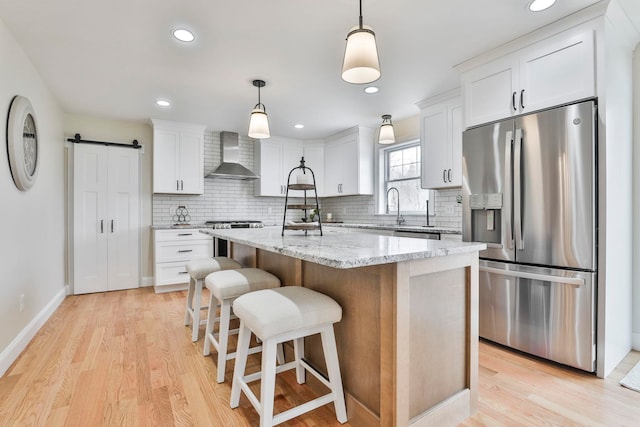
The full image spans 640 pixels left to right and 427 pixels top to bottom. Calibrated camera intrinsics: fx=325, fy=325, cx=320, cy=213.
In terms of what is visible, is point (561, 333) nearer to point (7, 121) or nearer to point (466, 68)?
point (466, 68)

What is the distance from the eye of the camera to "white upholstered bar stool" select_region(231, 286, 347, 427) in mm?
1395

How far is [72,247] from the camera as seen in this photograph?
426 centimetres

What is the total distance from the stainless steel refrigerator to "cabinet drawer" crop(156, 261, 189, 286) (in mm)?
3648

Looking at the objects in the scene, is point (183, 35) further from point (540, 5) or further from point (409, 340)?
point (409, 340)

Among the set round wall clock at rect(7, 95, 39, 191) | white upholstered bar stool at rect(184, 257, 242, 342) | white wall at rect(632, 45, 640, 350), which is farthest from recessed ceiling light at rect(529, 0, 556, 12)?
round wall clock at rect(7, 95, 39, 191)

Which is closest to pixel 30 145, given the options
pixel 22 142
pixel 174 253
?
pixel 22 142

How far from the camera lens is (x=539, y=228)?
228cm

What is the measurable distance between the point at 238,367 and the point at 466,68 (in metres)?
2.89

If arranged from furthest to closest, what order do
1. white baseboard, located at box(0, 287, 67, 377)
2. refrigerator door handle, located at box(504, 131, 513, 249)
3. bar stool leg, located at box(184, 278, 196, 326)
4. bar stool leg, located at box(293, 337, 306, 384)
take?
bar stool leg, located at box(184, 278, 196, 326) < refrigerator door handle, located at box(504, 131, 513, 249) < white baseboard, located at box(0, 287, 67, 377) < bar stool leg, located at box(293, 337, 306, 384)

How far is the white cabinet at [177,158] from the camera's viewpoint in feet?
14.9

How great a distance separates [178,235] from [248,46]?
285 centimetres

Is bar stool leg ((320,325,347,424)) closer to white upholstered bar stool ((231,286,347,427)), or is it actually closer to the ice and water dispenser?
white upholstered bar stool ((231,286,347,427))

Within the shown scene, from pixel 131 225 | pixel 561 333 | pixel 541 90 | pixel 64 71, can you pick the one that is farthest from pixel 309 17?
pixel 131 225

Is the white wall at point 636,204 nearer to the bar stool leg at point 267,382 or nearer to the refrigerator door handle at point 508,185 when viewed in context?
the refrigerator door handle at point 508,185
